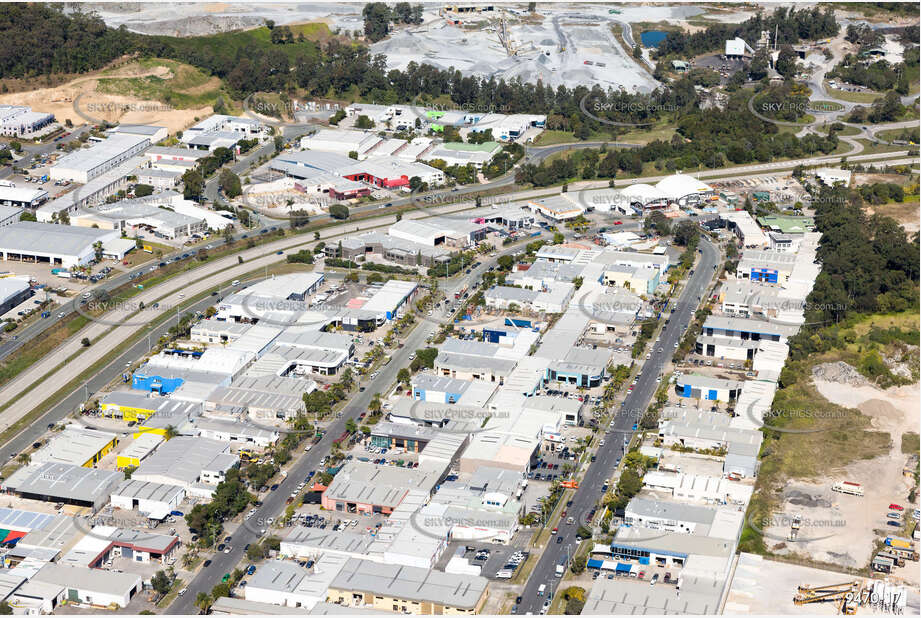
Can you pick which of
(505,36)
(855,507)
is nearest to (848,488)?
(855,507)

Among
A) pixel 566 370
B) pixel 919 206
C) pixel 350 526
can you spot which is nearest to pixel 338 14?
pixel 919 206

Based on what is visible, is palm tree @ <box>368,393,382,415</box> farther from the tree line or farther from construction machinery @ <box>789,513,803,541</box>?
the tree line

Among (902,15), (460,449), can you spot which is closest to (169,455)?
(460,449)

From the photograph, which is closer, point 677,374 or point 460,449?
point 460,449

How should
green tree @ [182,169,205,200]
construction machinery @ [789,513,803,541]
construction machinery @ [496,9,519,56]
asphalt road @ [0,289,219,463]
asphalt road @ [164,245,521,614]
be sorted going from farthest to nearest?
construction machinery @ [496,9,519,56] → green tree @ [182,169,205,200] → asphalt road @ [0,289,219,463] → construction machinery @ [789,513,803,541] → asphalt road @ [164,245,521,614]

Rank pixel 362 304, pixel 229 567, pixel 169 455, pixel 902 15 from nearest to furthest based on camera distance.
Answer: pixel 229 567 → pixel 169 455 → pixel 362 304 → pixel 902 15

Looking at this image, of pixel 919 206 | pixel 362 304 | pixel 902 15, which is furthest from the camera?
pixel 902 15

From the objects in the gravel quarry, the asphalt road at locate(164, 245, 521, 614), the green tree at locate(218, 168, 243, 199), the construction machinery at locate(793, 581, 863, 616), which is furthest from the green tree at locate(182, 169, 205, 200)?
the construction machinery at locate(793, 581, 863, 616)

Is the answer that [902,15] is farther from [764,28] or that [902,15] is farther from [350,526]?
[350,526]
